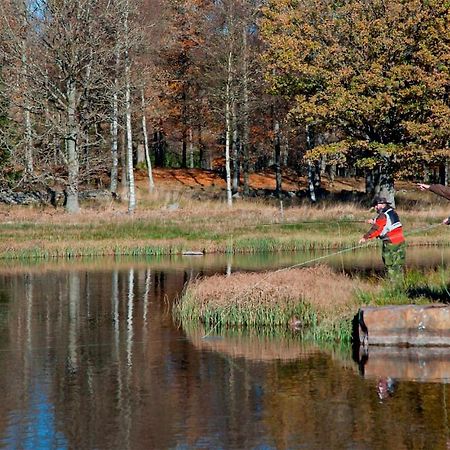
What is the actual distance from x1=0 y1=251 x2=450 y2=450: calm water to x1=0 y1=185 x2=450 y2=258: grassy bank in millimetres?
15060

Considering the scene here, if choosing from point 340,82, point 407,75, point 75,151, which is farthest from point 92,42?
point 407,75

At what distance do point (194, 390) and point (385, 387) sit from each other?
2.56m

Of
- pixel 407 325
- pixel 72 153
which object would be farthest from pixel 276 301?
pixel 72 153

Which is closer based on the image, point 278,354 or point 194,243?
point 278,354

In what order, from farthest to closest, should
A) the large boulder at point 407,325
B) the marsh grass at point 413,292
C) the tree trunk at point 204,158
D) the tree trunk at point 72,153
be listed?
1. the tree trunk at point 204,158
2. the tree trunk at point 72,153
3. the marsh grass at point 413,292
4. the large boulder at point 407,325

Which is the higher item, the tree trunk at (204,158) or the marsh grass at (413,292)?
the tree trunk at (204,158)

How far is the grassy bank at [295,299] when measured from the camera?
17781mm

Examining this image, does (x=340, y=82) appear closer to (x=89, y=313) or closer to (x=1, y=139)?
(x=1, y=139)

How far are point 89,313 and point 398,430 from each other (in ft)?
37.4

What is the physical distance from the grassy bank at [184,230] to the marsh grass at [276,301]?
47.1 feet

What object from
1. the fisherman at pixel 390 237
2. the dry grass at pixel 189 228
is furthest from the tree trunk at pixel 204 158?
the fisherman at pixel 390 237

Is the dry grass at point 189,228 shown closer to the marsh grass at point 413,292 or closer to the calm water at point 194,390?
the marsh grass at point 413,292

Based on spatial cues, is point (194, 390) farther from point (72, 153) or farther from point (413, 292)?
point (72, 153)

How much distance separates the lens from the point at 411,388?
1380 centimetres
